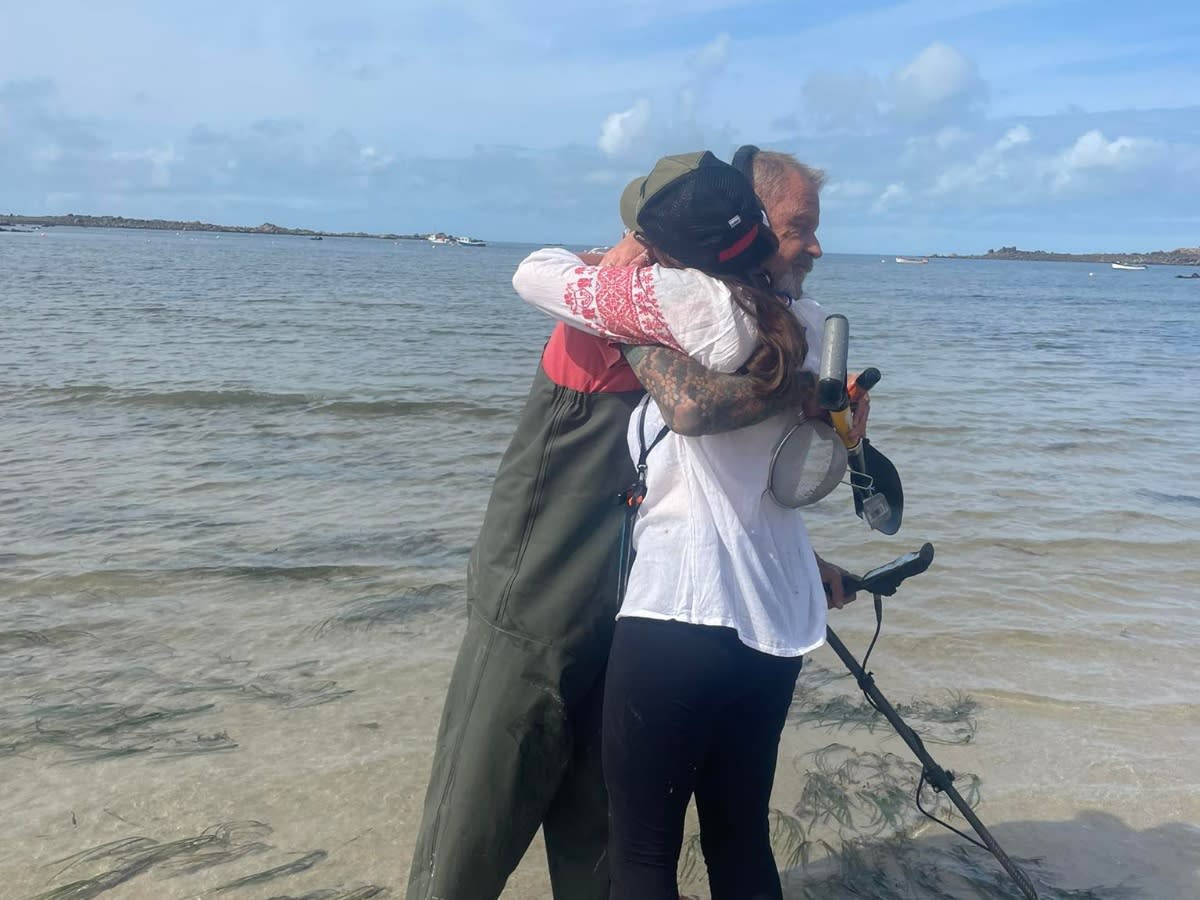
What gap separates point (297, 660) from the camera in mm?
4672

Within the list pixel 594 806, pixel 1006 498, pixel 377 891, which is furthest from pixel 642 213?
pixel 1006 498

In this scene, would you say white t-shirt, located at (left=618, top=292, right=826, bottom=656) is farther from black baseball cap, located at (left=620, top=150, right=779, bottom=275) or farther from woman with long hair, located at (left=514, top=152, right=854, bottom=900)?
black baseball cap, located at (left=620, top=150, right=779, bottom=275)

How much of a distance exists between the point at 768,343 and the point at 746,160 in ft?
1.38

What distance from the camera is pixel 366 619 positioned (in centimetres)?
519

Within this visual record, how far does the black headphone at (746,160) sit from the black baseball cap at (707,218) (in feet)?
0.36

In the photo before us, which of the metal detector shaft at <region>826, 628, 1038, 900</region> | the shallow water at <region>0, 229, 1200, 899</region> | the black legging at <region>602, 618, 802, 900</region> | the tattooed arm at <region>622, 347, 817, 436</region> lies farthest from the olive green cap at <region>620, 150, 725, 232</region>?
the shallow water at <region>0, 229, 1200, 899</region>

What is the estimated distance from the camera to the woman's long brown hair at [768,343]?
66.5 inches

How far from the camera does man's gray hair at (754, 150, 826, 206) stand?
1.81 metres

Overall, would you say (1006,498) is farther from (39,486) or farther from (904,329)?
(904,329)

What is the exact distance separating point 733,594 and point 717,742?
326 mm

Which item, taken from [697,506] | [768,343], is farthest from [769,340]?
[697,506]

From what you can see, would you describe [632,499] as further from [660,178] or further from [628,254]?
[660,178]

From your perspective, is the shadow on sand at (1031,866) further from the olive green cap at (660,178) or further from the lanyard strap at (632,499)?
the olive green cap at (660,178)

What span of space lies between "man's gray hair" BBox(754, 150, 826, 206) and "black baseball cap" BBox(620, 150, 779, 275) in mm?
69
